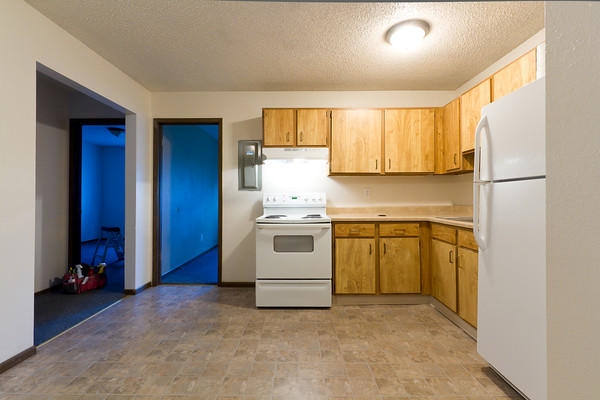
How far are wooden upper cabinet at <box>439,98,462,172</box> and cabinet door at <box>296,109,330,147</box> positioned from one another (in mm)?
1266

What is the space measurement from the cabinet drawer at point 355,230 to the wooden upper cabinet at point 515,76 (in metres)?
1.55

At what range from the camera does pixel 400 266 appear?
9.72 ft

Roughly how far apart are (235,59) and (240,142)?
1.04 meters

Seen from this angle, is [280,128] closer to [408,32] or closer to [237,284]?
Answer: [408,32]

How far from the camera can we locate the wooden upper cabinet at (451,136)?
286 centimetres

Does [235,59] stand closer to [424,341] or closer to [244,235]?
[244,235]

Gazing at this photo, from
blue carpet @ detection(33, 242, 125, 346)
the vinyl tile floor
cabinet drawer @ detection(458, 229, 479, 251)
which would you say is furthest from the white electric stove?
blue carpet @ detection(33, 242, 125, 346)

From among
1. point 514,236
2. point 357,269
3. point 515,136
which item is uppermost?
point 515,136

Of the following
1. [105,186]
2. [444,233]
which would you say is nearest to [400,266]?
[444,233]

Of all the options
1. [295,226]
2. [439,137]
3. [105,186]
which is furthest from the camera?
[105,186]

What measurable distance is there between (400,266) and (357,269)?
0.44 meters

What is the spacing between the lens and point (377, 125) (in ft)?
10.5

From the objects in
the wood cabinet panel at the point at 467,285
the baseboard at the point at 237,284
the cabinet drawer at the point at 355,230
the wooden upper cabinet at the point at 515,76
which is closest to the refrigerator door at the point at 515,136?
the wooden upper cabinet at the point at 515,76

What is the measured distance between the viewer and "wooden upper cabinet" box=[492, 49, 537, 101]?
1.95 metres
